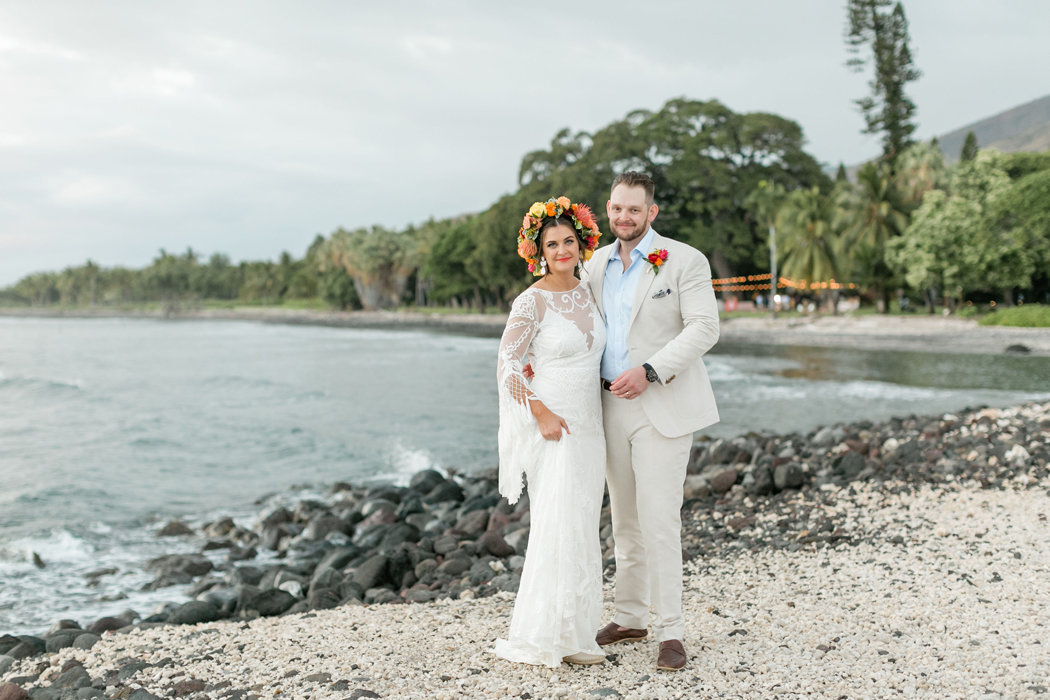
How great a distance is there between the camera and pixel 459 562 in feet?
21.9

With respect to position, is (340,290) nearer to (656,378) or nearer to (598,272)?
(598,272)

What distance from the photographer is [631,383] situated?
363 centimetres

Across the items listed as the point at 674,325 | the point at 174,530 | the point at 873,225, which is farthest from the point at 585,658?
the point at 873,225

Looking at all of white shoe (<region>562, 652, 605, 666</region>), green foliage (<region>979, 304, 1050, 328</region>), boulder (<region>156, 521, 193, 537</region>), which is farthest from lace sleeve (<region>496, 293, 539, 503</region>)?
green foliage (<region>979, 304, 1050, 328</region>)

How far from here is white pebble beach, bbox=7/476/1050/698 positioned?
358 centimetres

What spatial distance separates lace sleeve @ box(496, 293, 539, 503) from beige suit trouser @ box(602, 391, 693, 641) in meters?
0.46

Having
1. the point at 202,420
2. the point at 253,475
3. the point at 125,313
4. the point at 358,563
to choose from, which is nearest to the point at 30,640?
the point at 358,563

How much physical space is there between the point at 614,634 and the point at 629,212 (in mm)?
2220

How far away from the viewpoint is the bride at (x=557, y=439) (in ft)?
12.2

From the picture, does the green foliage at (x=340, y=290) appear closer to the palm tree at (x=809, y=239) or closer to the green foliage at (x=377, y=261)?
the green foliage at (x=377, y=261)

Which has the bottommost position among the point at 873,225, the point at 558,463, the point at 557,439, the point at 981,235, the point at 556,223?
the point at 558,463

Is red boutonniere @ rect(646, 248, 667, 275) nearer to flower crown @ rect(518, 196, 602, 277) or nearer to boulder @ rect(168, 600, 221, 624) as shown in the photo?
flower crown @ rect(518, 196, 602, 277)

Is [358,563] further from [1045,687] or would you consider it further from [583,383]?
[1045,687]

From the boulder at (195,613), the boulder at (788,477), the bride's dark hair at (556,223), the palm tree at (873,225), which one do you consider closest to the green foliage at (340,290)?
the palm tree at (873,225)
